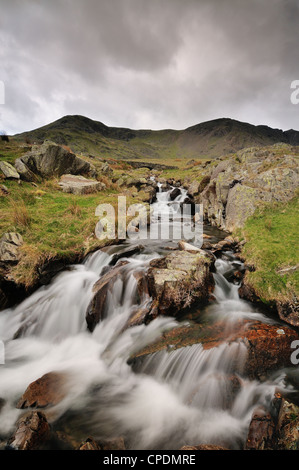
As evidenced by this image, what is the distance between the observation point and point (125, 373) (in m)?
5.77

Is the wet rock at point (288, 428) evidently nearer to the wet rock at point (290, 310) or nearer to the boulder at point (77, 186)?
the wet rock at point (290, 310)

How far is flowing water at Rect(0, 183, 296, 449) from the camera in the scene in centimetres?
443

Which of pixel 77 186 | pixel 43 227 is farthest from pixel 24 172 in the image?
pixel 43 227

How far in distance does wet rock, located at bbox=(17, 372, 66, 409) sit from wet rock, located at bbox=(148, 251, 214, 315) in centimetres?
344

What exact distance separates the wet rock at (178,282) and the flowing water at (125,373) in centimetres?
50

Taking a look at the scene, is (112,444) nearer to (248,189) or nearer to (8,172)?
(248,189)

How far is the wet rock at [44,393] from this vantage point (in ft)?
15.6

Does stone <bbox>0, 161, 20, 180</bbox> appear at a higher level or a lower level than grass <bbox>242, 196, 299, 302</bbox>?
→ higher

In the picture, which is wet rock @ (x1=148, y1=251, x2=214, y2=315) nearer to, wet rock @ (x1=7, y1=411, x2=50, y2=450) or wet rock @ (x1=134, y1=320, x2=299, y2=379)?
wet rock @ (x1=134, y1=320, x2=299, y2=379)

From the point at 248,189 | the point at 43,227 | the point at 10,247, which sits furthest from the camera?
the point at 248,189

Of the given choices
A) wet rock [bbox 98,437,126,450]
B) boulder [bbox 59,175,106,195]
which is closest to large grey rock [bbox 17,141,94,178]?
boulder [bbox 59,175,106,195]

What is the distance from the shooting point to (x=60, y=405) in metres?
4.79

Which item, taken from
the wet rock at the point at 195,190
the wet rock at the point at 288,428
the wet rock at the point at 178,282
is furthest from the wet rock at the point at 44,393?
the wet rock at the point at 195,190

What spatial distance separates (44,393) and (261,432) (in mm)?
4991
